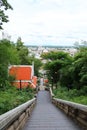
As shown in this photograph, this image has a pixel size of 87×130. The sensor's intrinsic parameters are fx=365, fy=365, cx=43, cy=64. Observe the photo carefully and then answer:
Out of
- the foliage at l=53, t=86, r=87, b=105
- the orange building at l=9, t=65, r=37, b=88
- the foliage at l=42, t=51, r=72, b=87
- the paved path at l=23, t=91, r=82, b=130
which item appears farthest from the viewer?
the foliage at l=42, t=51, r=72, b=87

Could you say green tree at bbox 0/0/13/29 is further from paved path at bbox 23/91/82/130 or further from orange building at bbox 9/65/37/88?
orange building at bbox 9/65/37/88

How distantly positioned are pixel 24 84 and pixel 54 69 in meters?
21.7

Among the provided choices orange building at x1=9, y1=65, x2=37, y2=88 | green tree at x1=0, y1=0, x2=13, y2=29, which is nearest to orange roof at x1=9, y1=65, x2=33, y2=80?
orange building at x1=9, y1=65, x2=37, y2=88

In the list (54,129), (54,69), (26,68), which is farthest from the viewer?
(54,69)

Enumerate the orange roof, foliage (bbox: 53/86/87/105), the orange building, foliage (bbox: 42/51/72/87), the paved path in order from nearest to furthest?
the paved path
foliage (bbox: 53/86/87/105)
the orange building
the orange roof
foliage (bbox: 42/51/72/87)

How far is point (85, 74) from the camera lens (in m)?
35.5

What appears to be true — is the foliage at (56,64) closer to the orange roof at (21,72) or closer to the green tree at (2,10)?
the orange roof at (21,72)

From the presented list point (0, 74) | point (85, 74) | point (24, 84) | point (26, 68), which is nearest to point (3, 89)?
point (0, 74)

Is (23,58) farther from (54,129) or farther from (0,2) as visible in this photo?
(54,129)

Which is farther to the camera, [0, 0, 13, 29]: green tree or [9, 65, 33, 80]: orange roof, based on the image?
[9, 65, 33, 80]: orange roof

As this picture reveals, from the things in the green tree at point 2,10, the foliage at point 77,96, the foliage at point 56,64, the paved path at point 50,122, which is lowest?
the paved path at point 50,122

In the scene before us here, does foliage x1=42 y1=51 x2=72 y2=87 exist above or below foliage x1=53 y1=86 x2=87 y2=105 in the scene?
above

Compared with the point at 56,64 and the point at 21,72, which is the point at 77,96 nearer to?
the point at 21,72

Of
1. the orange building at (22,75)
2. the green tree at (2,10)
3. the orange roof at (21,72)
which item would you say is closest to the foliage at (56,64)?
the orange roof at (21,72)
